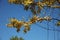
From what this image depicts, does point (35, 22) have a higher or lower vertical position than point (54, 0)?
lower

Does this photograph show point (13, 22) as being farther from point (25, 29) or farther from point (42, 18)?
point (42, 18)

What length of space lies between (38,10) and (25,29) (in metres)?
0.80

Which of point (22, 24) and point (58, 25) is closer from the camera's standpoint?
point (22, 24)

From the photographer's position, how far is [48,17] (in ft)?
35.1

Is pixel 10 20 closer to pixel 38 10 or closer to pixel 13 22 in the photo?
pixel 13 22

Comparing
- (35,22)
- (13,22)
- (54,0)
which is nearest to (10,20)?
(13,22)

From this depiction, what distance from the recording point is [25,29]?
1016cm

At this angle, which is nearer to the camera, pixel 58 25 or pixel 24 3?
pixel 24 3

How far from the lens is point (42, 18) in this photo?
35.0ft

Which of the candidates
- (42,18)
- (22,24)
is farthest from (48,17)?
(22,24)

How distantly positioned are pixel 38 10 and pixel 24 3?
560 millimetres

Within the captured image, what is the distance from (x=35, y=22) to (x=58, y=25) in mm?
947

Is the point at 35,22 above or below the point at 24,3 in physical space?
below

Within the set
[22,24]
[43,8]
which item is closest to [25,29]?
[22,24]
